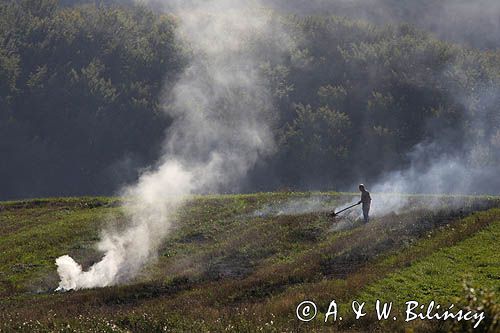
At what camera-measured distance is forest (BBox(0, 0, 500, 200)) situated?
11231 centimetres

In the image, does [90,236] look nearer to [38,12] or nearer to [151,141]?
[151,141]

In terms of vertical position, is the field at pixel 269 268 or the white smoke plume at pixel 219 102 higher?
the white smoke plume at pixel 219 102

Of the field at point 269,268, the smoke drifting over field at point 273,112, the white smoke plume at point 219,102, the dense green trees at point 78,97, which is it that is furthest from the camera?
the dense green trees at point 78,97

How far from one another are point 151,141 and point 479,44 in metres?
119

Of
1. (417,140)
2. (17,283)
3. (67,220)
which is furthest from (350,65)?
(17,283)

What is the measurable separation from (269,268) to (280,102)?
110 meters

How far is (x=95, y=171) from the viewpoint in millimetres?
123062

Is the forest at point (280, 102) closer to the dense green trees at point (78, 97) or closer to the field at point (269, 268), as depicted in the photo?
the dense green trees at point (78, 97)
